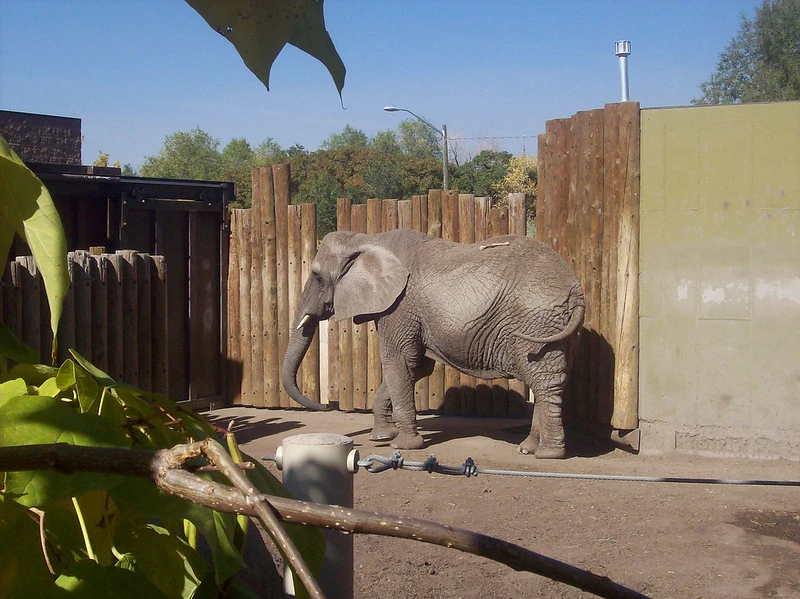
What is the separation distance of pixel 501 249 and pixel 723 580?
3610mm

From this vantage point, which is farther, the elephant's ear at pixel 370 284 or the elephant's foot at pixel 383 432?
the elephant's foot at pixel 383 432

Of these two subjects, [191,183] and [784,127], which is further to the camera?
[191,183]

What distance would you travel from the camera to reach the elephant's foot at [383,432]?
8500 millimetres

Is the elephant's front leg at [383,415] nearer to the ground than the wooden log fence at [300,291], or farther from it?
nearer to the ground

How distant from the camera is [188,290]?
9.88 meters

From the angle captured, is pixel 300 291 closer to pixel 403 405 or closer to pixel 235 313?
pixel 235 313

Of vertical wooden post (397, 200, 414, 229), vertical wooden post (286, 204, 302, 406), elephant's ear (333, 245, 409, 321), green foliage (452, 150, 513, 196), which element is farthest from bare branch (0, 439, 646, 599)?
green foliage (452, 150, 513, 196)

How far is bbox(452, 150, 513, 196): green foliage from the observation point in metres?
33.6

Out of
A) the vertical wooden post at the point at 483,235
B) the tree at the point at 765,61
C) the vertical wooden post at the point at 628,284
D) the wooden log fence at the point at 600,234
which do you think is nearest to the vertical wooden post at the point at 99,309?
the vertical wooden post at the point at 483,235

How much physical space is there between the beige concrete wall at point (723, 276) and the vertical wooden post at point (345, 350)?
3452 mm

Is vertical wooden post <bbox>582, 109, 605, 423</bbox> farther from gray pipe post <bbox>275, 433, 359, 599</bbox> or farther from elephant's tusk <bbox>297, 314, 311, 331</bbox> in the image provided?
gray pipe post <bbox>275, 433, 359, 599</bbox>

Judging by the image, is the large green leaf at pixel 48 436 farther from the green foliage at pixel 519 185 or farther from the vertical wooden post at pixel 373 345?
the green foliage at pixel 519 185

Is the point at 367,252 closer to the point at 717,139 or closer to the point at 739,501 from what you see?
the point at 717,139

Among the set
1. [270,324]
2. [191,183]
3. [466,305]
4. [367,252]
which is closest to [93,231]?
[191,183]
